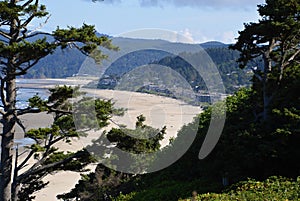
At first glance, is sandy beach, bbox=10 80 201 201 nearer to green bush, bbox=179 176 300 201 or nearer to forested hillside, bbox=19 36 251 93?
forested hillside, bbox=19 36 251 93

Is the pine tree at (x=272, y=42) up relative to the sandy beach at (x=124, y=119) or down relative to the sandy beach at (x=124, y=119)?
up

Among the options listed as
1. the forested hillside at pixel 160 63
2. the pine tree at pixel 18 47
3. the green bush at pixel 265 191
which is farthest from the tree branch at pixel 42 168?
the green bush at pixel 265 191

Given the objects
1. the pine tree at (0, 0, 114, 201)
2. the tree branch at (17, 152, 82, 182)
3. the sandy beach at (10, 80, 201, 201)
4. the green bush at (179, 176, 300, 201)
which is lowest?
the sandy beach at (10, 80, 201, 201)

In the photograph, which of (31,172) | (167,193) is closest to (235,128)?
(167,193)

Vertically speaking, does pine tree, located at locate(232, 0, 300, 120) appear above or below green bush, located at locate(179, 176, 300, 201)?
above

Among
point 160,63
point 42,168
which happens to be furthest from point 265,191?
point 160,63

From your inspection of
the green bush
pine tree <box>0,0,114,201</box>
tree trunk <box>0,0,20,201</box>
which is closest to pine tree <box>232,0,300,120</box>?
the green bush

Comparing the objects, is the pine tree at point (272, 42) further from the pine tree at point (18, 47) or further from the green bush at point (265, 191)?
the pine tree at point (18, 47)

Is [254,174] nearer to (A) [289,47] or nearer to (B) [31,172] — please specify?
(A) [289,47]
